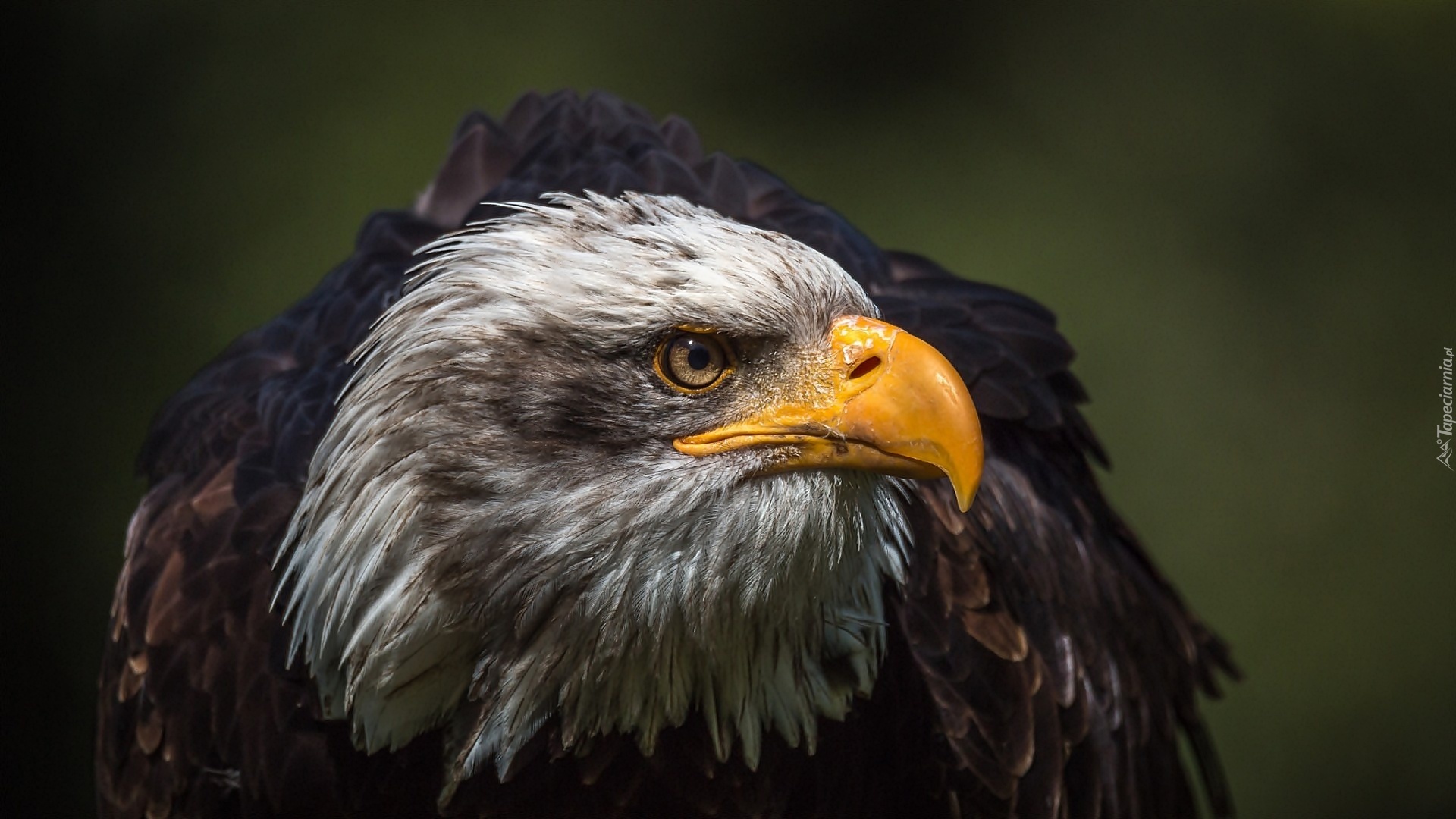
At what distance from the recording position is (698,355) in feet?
7.08

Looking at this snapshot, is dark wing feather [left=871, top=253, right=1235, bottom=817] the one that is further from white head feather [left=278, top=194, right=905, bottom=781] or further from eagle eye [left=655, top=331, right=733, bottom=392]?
eagle eye [left=655, top=331, right=733, bottom=392]

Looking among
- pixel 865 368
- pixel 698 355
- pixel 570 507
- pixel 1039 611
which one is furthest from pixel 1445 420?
pixel 570 507

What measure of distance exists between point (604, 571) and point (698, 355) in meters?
0.35

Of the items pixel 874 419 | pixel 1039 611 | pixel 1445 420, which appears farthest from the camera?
pixel 1445 420

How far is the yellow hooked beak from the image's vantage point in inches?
82.2

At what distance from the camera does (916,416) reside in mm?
2092

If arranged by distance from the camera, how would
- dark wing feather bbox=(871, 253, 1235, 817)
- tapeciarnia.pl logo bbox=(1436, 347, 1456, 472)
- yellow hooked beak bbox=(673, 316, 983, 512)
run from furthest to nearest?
1. tapeciarnia.pl logo bbox=(1436, 347, 1456, 472)
2. dark wing feather bbox=(871, 253, 1235, 817)
3. yellow hooked beak bbox=(673, 316, 983, 512)

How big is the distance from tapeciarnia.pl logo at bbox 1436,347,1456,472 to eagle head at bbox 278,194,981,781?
152 inches

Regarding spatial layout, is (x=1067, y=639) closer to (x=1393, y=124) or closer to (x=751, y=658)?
(x=751, y=658)

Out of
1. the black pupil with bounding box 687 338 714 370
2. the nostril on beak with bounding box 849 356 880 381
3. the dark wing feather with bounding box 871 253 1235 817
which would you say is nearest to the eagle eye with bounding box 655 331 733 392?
the black pupil with bounding box 687 338 714 370

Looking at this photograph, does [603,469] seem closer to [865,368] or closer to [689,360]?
[689,360]

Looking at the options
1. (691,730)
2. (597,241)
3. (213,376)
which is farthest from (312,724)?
(213,376)

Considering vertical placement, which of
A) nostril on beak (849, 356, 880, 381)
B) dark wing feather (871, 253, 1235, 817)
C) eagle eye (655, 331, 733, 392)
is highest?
nostril on beak (849, 356, 880, 381)

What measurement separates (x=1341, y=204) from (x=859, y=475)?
4.53 metres
